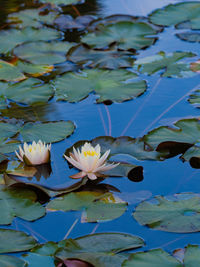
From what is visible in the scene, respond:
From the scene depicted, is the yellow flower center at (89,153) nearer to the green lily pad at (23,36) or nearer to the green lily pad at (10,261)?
the green lily pad at (10,261)

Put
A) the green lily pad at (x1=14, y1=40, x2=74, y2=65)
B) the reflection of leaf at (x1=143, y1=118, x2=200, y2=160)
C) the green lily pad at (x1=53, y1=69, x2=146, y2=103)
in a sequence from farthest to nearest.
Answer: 1. the green lily pad at (x1=14, y1=40, x2=74, y2=65)
2. the green lily pad at (x1=53, y1=69, x2=146, y2=103)
3. the reflection of leaf at (x1=143, y1=118, x2=200, y2=160)

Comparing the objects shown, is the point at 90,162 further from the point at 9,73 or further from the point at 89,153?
the point at 9,73

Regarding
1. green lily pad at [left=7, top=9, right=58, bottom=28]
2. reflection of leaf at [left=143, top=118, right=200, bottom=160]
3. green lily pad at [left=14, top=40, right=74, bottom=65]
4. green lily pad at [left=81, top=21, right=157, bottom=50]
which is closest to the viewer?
reflection of leaf at [left=143, top=118, right=200, bottom=160]

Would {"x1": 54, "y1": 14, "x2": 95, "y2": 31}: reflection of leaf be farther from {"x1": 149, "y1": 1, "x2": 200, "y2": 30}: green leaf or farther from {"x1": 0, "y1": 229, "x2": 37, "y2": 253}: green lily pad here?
{"x1": 0, "y1": 229, "x2": 37, "y2": 253}: green lily pad

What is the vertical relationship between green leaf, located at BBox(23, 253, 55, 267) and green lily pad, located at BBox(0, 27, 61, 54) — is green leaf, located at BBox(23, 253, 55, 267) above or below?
below

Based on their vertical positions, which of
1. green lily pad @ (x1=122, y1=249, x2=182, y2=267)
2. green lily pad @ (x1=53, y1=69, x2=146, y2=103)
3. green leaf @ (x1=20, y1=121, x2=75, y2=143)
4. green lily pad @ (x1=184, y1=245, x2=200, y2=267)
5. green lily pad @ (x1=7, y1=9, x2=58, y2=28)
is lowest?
green lily pad @ (x1=184, y1=245, x2=200, y2=267)

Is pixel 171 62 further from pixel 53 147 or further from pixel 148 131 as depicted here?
pixel 53 147

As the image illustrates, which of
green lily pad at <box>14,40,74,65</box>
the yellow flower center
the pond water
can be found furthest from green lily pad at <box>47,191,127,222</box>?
green lily pad at <box>14,40,74,65</box>

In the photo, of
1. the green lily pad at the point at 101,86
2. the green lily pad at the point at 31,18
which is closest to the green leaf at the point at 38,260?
the green lily pad at the point at 101,86

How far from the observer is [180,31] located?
323cm

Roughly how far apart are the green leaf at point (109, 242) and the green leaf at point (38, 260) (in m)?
0.11

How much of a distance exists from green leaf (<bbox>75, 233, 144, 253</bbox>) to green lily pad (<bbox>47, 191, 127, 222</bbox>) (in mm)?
104

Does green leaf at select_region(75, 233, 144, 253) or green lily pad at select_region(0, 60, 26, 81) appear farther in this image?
green lily pad at select_region(0, 60, 26, 81)

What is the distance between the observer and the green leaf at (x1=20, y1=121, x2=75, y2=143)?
2119mm
